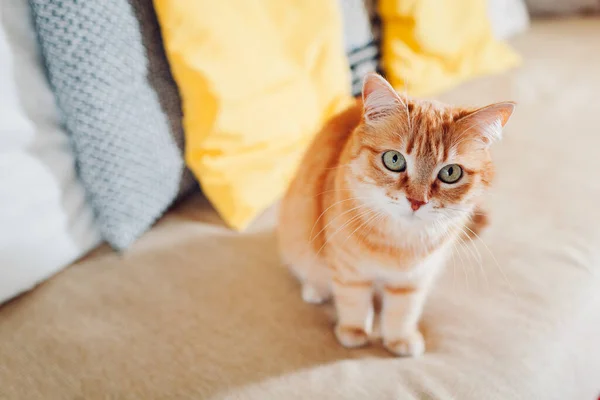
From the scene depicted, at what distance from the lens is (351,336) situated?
0.85 metres

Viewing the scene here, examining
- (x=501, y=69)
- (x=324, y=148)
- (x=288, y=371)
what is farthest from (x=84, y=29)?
(x=501, y=69)

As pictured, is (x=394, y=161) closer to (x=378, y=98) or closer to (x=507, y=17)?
(x=378, y=98)

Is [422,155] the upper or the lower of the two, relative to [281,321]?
upper

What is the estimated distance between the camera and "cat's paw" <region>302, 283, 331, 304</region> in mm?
927

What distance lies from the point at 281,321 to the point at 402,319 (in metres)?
0.23

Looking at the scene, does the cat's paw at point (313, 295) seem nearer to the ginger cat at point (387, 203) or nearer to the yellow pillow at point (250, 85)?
the ginger cat at point (387, 203)

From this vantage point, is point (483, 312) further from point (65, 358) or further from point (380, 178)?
point (65, 358)

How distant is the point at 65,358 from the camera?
2.66 feet

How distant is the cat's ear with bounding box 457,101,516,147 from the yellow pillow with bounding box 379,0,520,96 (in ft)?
2.22

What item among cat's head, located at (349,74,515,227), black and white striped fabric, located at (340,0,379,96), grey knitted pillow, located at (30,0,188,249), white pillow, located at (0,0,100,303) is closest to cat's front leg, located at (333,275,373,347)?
cat's head, located at (349,74,515,227)

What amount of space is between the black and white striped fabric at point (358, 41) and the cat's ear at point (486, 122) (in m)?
0.62

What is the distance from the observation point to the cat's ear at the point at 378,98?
0.70 meters

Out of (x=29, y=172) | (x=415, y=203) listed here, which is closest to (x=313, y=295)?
(x=415, y=203)

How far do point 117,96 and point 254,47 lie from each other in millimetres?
310
